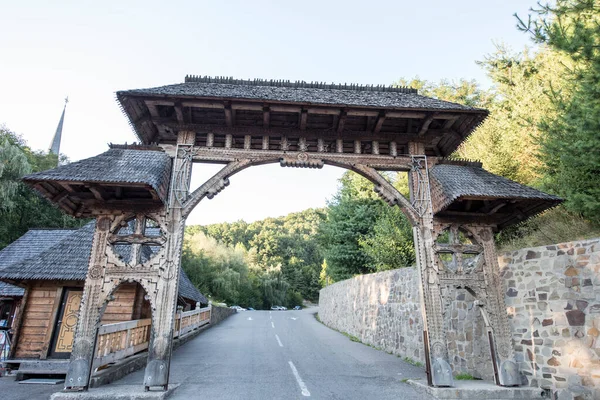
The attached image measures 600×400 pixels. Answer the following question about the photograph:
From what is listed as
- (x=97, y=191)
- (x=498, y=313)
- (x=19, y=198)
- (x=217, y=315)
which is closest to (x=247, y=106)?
(x=97, y=191)

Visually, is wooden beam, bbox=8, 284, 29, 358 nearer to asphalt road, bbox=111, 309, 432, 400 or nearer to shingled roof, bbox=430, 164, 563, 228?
asphalt road, bbox=111, 309, 432, 400

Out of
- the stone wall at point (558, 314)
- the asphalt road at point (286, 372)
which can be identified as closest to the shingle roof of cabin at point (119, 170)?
the asphalt road at point (286, 372)

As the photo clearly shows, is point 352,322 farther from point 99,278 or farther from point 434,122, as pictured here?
point 99,278

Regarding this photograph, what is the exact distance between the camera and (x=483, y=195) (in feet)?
21.3

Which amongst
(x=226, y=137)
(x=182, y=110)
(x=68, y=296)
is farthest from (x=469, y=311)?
(x=68, y=296)

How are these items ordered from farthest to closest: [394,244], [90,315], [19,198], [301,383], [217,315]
Result: 1. [19,198]
2. [217,315]
3. [394,244]
4. [301,383]
5. [90,315]

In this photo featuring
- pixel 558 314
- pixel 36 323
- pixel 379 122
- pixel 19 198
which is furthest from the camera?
pixel 19 198

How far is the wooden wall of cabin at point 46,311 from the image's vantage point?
408 inches

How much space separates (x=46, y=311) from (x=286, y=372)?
8342mm

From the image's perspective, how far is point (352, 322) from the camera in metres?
16.9

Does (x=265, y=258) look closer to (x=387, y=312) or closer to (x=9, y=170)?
(x=9, y=170)

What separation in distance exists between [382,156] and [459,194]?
197cm

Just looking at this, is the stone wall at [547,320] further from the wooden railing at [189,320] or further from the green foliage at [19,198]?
the green foliage at [19,198]

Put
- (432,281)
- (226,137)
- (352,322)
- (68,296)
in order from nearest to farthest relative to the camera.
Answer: (432,281), (226,137), (68,296), (352,322)
